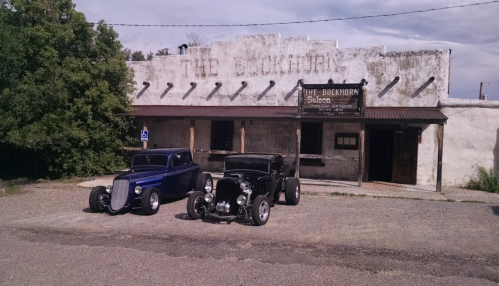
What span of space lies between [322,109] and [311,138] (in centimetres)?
245

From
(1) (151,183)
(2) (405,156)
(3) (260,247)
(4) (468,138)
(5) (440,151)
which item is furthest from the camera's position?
(2) (405,156)

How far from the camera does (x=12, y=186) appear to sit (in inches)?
658

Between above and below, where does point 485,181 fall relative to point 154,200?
above

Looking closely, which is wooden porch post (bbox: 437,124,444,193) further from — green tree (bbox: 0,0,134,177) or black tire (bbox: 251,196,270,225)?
green tree (bbox: 0,0,134,177)

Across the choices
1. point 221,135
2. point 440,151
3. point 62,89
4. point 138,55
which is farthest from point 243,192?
point 138,55

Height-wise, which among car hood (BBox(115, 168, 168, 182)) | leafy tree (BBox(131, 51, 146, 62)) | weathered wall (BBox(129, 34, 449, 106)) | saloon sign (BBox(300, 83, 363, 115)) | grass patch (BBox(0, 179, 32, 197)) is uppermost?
leafy tree (BBox(131, 51, 146, 62))

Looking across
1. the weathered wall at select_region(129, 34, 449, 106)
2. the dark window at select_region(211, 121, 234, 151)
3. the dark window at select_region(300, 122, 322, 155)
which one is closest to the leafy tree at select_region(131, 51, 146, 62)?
the weathered wall at select_region(129, 34, 449, 106)

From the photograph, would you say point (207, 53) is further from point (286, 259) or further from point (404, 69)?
point (286, 259)

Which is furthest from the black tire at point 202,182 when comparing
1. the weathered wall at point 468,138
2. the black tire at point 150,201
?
the weathered wall at point 468,138

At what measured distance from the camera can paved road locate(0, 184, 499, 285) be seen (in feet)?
20.0

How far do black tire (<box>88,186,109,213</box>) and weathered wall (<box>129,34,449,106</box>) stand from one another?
9.35 metres

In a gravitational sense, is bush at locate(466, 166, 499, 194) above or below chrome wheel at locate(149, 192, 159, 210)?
above

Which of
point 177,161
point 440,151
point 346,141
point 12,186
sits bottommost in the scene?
point 12,186

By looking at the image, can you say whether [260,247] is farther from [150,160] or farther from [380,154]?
[380,154]
